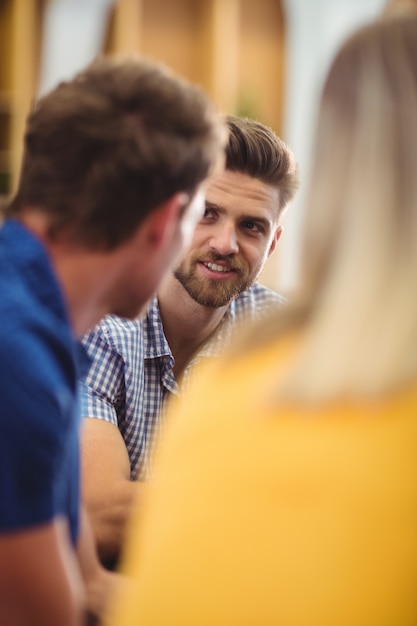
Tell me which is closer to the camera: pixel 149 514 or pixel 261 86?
pixel 149 514

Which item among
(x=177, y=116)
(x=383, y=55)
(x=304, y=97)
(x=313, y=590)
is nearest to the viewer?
(x=313, y=590)

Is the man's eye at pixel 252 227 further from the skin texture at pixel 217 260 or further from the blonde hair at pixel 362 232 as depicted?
the blonde hair at pixel 362 232

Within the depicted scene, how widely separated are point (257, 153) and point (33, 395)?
4.20 feet

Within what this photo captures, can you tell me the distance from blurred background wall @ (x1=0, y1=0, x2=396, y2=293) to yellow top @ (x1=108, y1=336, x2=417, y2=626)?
11.9 ft

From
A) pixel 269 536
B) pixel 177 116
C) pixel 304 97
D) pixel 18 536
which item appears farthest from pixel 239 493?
pixel 304 97

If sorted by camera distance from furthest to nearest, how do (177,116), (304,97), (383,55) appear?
(304,97), (177,116), (383,55)

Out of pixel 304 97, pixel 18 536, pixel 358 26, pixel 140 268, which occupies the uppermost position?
pixel 304 97

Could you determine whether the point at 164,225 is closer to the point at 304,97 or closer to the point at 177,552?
the point at 177,552

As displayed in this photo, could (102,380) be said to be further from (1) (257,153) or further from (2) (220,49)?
(2) (220,49)

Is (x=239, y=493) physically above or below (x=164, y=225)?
below

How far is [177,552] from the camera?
82cm

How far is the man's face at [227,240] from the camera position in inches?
85.2

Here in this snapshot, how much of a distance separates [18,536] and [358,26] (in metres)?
0.65

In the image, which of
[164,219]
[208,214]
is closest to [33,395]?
[164,219]
